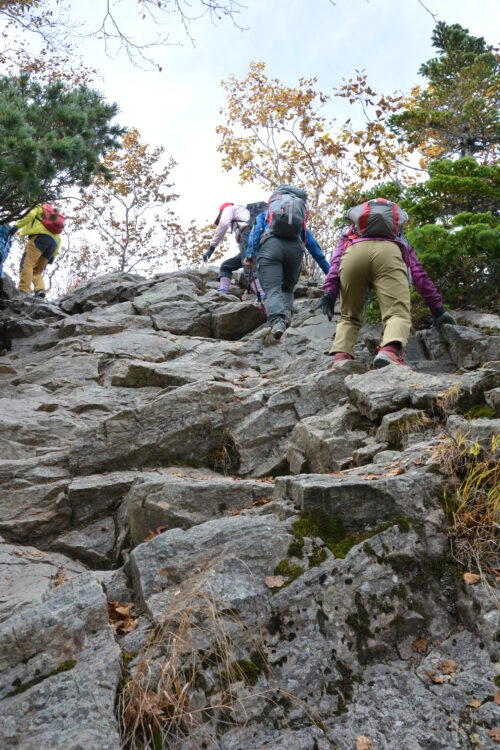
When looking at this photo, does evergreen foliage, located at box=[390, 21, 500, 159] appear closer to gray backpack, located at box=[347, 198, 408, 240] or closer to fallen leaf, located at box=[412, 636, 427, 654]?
gray backpack, located at box=[347, 198, 408, 240]

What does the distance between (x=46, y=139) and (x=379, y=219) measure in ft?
14.3

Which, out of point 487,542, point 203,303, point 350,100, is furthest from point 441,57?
point 487,542

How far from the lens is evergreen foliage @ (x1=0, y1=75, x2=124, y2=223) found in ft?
22.9

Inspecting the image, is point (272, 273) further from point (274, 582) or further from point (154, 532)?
point (274, 582)

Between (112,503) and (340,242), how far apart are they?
4642 millimetres

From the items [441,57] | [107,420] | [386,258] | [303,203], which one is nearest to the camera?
[107,420]

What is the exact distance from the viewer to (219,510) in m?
5.09

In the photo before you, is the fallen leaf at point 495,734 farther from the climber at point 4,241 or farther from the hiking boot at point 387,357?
the climber at point 4,241

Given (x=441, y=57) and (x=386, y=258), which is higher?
(x=441, y=57)

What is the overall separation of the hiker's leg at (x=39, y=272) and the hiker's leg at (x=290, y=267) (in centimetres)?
695

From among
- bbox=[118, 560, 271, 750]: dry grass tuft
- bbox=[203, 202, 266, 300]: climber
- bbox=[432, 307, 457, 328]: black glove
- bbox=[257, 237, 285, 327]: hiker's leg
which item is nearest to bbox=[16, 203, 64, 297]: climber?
bbox=[203, 202, 266, 300]: climber

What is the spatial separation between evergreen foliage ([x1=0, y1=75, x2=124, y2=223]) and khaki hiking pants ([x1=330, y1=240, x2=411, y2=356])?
12.8 ft

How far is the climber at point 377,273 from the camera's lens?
717cm

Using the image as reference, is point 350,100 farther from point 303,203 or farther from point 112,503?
point 112,503
